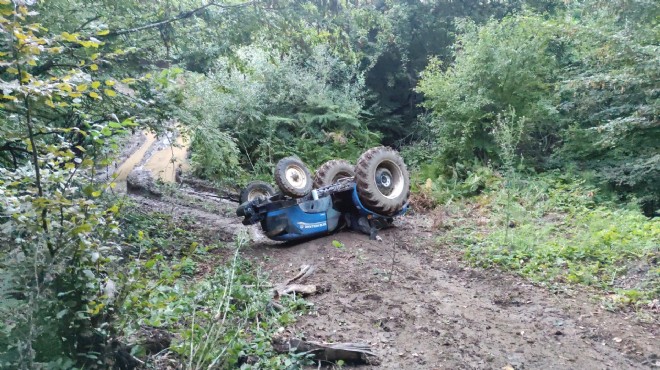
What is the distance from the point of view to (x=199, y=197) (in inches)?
450

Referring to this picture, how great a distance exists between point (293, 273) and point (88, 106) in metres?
3.01

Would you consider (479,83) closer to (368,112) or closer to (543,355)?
(368,112)

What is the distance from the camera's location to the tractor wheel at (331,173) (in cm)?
827

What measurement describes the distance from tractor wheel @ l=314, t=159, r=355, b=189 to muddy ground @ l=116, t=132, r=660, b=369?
4.78ft

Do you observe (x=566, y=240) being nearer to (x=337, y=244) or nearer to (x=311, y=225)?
(x=337, y=244)

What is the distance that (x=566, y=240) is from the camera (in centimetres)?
668

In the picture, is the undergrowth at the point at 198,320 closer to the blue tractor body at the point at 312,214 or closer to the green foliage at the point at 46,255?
the green foliage at the point at 46,255

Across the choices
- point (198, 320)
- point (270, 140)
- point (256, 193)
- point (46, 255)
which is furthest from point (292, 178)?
point (270, 140)

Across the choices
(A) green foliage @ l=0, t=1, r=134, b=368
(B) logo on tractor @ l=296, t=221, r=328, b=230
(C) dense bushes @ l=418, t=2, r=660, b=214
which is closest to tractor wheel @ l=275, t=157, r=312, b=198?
(B) logo on tractor @ l=296, t=221, r=328, b=230

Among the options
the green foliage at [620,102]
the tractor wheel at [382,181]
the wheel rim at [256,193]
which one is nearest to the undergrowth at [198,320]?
the tractor wheel at [382,181]

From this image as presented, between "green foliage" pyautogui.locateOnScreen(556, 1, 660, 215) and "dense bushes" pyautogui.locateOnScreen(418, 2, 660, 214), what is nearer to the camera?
"green foliage" pyautogui.locateOnScreen(556, 1, 660, 215)

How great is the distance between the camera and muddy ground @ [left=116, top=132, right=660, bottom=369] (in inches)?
152

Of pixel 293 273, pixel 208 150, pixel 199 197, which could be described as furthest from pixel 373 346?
pixel 199 197

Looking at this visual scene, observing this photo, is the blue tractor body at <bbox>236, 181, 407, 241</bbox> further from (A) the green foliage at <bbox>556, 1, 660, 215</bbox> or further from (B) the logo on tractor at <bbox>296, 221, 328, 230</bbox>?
(A) the green foliage at <bbox>556, 1, 660, 215</bbox>
